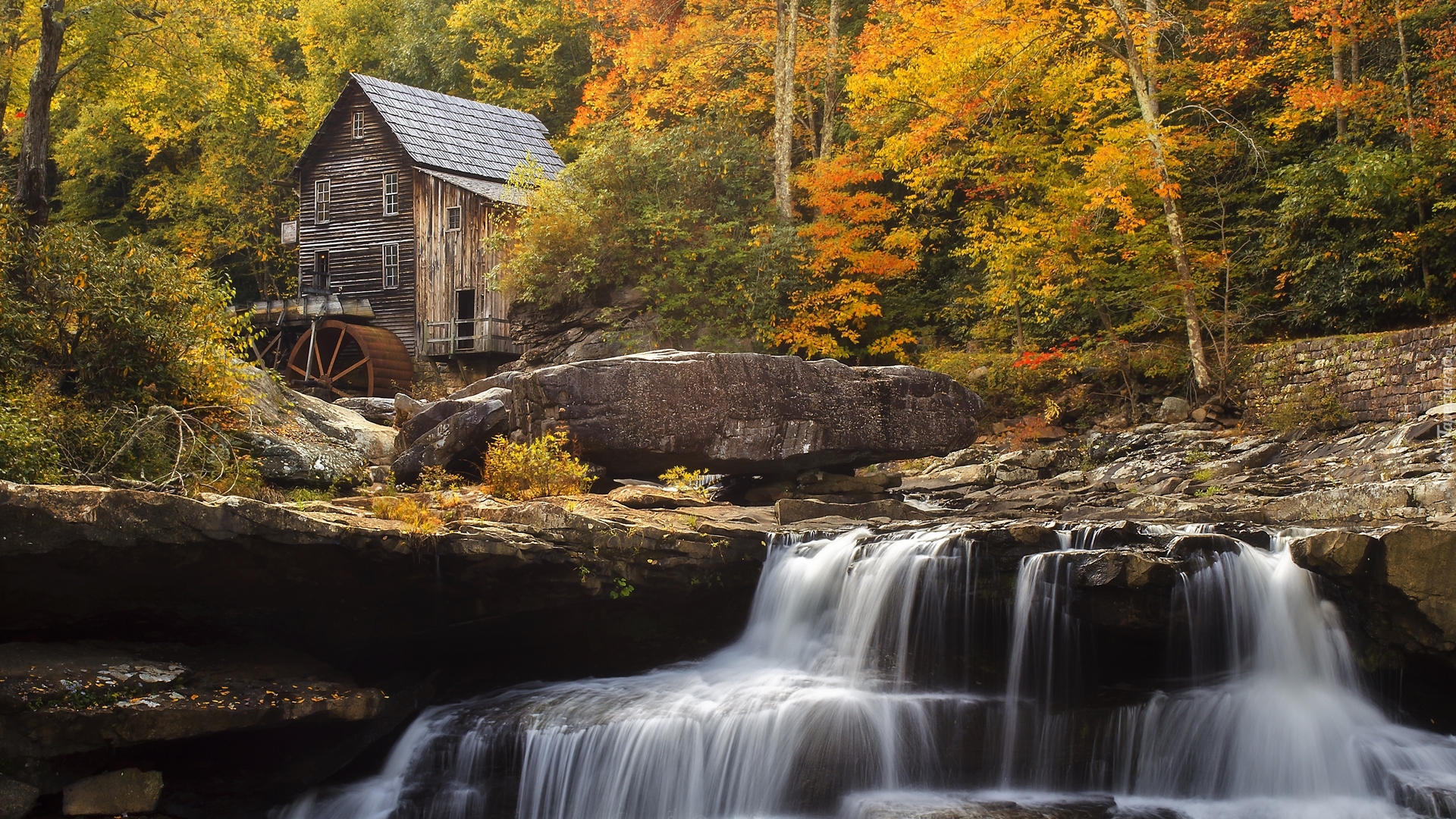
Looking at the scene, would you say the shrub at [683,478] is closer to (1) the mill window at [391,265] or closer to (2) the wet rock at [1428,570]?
(2) the wet rock at [1428,570]

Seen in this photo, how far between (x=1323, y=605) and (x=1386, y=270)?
10.3 m

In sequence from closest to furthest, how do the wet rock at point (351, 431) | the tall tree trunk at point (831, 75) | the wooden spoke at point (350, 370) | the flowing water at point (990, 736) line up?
1. the flowing water at point (990, 736)
2. the wet rock at point (351, 431)
3. the tall tree trunk at point (831, 75)
4. the wooden spoke at point (350, 370)

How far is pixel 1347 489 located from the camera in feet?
Answer: 36.9

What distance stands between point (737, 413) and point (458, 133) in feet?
65.1

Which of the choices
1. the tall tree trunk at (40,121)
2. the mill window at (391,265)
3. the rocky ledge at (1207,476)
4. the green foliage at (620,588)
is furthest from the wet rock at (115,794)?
the mill window at (391,265)

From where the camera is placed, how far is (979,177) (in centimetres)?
2136

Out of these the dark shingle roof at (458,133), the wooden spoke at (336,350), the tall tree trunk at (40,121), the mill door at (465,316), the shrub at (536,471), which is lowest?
the shrub at (536,471)

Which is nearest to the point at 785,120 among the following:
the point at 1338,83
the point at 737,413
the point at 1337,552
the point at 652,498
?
the point at 1338,83

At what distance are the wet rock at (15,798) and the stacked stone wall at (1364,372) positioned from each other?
15903mm

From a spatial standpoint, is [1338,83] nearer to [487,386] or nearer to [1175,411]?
[1175,411]

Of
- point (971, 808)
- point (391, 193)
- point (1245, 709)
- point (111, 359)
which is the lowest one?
point (971, 808)

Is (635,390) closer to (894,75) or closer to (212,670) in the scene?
(212,670)

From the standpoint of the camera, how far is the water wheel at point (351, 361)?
26.3 meters

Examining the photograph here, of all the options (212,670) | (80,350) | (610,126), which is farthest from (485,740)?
(610,126)
